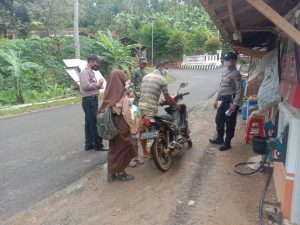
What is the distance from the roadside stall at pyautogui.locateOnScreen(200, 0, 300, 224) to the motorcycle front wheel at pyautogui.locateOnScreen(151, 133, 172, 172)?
5.48 ft

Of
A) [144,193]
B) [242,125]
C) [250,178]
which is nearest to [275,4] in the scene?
[250,178]

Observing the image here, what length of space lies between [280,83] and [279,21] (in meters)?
1.98

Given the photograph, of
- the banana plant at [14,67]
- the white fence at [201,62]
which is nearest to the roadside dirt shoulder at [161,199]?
the banana plant at [14,67]

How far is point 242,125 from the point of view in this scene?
9633 millimetres

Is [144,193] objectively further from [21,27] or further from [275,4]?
[21,27]

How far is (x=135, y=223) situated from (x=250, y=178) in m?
2.32

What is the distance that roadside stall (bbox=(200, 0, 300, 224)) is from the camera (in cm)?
373

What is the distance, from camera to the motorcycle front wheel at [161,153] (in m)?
5.56

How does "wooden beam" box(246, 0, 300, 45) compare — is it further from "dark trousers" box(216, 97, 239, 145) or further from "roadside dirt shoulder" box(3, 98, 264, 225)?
"dark trousers" box(216, 97, 239, 145)

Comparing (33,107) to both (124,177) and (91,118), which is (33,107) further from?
(124,177)

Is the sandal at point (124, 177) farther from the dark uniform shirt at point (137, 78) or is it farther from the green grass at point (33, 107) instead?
the green grass at point (33, 107)

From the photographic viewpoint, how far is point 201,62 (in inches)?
1483

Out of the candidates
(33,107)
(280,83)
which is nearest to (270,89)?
(280,83)

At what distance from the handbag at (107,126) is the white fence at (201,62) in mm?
32467
